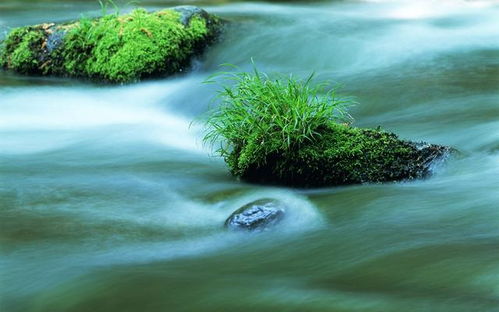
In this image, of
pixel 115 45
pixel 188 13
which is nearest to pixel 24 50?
pixel 115 45

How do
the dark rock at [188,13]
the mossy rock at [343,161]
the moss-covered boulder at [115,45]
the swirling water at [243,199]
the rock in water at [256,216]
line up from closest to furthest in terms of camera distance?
the swirling water at [243,199]
the rock in water at [256,216]
the mossy rock at [343,161]
the moss-covered boulder at [115,45]
the dark rock at [188,13]

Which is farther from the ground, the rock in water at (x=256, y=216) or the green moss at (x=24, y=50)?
the green moss at (x=24, y=50)

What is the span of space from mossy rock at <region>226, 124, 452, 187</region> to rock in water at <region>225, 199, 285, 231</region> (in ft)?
2.13

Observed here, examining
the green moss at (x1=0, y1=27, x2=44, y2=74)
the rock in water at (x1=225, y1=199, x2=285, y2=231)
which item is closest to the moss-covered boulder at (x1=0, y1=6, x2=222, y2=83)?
the green moss at (x1=0, y1=27, x2=44, y2=74)

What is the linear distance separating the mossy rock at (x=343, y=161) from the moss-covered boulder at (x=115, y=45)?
11.2ft

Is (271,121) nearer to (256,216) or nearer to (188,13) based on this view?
(256,216)

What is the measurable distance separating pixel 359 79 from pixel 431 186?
2.94 meters

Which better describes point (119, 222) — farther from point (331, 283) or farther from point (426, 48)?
point (426, 48)

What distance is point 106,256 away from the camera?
425cm

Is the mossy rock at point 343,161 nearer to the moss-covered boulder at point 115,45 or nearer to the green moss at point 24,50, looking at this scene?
the moss-covered boulder at point 115,45

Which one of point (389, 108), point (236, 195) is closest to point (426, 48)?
point (389, 108)

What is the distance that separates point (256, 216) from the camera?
15.1 ft

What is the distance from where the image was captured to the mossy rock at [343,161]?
5301mm

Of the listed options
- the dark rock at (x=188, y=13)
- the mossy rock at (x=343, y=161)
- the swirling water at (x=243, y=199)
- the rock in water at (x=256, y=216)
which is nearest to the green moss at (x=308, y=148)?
the mossy rock at (x=343, y=161)
